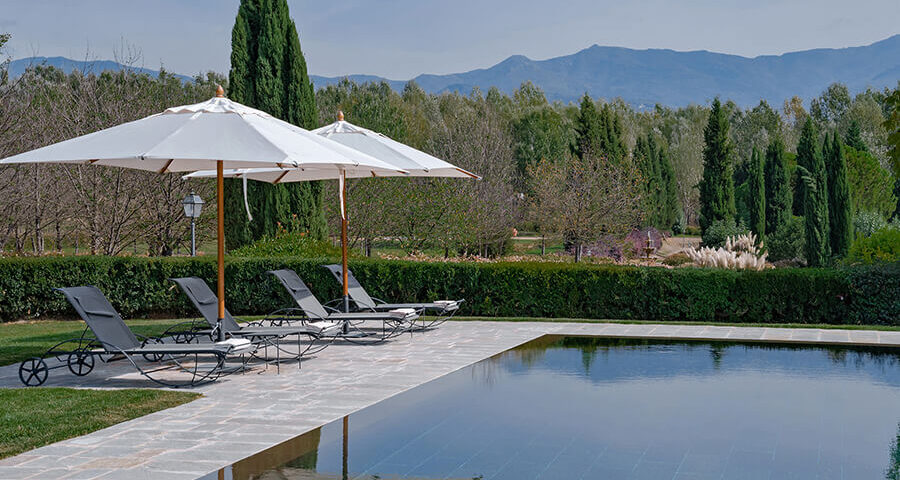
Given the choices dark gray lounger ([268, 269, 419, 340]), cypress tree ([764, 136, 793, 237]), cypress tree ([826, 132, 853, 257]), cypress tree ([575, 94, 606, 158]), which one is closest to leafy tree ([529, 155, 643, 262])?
cypress tree ([575, 94, 606, 158])

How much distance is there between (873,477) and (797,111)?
8911 centimetres

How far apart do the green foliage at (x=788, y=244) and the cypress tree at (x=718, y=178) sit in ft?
7.07

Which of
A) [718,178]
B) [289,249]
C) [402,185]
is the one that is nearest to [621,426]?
[289,249]

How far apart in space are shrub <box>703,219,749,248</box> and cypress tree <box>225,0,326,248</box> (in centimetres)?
1977

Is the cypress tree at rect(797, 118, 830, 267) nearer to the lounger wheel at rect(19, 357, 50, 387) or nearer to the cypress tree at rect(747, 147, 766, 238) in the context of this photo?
the cypress tree at rect(747, 147, 766, 238)

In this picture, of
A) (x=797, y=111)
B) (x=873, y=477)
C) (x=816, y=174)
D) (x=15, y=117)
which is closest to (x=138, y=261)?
(x=15, y=117)

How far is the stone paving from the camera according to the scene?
5501mm

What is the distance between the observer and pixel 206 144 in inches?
334

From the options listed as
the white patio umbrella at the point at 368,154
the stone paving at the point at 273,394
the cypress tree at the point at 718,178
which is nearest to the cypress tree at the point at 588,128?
the cypress tree at the point at 718,178

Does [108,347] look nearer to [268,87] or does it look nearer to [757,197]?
[268,87]

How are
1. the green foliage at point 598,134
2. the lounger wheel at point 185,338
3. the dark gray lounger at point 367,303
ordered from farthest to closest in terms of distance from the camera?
the green foliage at point 598,134 → the dark gray lounger at point 367,303 → the lounger wheel at point 185,338

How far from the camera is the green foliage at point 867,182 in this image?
37312 mm

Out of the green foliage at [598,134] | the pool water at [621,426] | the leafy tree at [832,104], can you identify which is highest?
the leafy tree at [832,104]

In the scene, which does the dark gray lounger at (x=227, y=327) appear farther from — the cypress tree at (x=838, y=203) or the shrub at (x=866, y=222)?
the shrub at (x=866, y=222)
